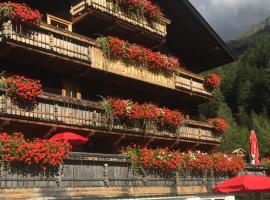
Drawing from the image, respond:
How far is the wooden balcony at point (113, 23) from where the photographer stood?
66.7 feet

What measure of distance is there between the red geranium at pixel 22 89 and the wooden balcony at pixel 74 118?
11.3 inches

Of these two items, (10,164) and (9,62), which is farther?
(9,62)

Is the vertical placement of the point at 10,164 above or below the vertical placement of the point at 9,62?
below

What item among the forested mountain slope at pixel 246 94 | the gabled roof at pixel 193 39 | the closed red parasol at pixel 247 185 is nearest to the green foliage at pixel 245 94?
the forested mountain slope at pixel 246 94

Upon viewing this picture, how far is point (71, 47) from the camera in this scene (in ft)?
61.3

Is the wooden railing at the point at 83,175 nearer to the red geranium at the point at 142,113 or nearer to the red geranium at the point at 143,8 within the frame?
the red geranium at the point at 142,113

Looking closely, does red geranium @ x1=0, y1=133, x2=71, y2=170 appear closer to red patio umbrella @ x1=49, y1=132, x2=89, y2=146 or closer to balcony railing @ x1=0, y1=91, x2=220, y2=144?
balcony railing @ x1=0, y1=91, x2=220, y2=144

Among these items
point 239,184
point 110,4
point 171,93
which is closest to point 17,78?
point 110,4

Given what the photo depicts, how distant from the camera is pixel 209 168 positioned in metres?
21.3

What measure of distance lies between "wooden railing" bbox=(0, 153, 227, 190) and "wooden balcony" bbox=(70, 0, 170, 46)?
6588 mm

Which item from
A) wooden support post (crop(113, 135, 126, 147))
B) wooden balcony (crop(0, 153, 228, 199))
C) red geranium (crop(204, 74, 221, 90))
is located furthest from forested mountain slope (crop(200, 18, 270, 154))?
wooden balcony (crop(0, 153, 228, 199))

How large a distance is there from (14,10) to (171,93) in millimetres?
10929

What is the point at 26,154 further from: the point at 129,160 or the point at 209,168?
the point at 209,168

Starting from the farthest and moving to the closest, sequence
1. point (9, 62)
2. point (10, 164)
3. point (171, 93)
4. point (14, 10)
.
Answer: point (171, 93), point (9, 62), point (14, 10), point (10, 164)
